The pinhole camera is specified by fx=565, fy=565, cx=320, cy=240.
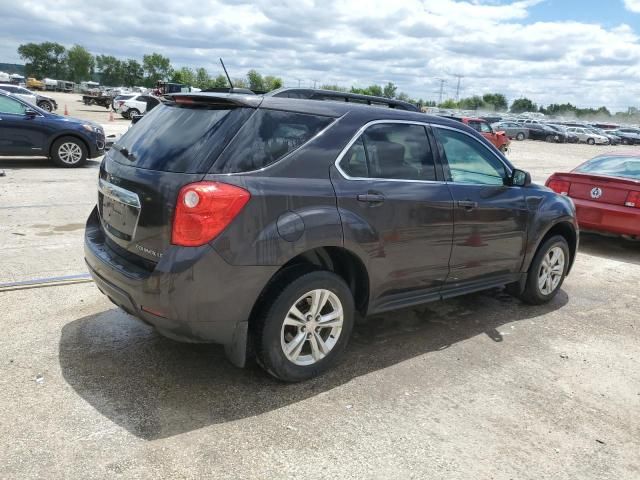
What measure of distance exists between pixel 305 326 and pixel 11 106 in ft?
35.2

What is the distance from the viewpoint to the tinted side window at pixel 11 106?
11.5 m

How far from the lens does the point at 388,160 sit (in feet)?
12.9

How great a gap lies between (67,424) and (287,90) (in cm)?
263

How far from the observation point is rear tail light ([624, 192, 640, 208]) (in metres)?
7.49

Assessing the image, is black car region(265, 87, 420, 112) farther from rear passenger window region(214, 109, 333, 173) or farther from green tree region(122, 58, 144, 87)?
green tree region(122, 58, 144, 87)

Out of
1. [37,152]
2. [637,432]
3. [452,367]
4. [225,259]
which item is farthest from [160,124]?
[37,152]

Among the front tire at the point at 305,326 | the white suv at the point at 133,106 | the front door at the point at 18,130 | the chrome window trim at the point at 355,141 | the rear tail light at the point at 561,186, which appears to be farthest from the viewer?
the white suv at the point at 133,106

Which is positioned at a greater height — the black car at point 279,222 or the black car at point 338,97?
the black car at point 338,97

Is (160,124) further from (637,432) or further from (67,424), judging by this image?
(637,432)

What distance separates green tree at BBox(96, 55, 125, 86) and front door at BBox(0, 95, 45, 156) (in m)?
142

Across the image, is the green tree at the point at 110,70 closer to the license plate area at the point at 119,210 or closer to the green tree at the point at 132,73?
the green tree at the point at 132,73

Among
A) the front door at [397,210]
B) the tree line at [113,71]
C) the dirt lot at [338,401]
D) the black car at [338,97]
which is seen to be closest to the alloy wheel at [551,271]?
the dirt lot at [338,401]

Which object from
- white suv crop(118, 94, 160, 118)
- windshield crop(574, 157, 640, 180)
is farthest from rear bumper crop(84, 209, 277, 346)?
white suv crop(118, 94, 160, 118)

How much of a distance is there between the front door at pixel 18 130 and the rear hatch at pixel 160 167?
9.23 meters
